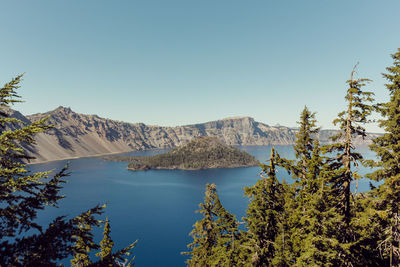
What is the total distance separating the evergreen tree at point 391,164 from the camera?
1493cm

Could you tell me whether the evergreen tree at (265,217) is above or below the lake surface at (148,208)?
above

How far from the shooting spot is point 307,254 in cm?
1398

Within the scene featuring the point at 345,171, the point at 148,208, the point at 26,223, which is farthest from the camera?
the point at 148,208

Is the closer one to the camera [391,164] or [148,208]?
[391,164]

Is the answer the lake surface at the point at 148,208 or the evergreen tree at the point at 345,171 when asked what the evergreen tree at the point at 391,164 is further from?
the lake surface at the point at 148,208

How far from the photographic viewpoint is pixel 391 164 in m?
15.1

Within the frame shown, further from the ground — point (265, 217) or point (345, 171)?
point (345, 171)

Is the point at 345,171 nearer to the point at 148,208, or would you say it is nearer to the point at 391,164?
the point at 391,164

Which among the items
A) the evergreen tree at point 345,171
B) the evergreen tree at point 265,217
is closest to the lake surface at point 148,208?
the evergreen tree at point 265,217

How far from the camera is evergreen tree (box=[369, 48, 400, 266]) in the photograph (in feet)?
49.0

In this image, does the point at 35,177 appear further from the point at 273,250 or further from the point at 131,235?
the point at 131,235

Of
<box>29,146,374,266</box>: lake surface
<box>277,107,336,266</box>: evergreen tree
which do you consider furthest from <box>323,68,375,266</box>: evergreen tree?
<box>29,146,374,266</box>: lake surface

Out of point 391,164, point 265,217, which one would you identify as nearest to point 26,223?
point 265,217

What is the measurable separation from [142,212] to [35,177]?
107 metres
